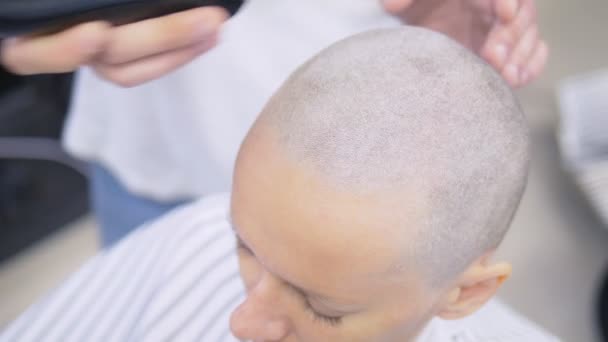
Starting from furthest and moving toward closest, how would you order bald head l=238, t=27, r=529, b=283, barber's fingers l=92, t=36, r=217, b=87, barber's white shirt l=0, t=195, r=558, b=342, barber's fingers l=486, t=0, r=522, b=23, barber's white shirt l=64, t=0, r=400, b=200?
barber's white shirt l=64, t=0, r=400, b=200, barber's white shirt l=0, t=195, r=558, b=342, barber's fingers l=486, t=0, r=522, b=23, barber's fingers l=92, t=36, r=217, b=87, bald head l=238, t=27, r=529, b=283

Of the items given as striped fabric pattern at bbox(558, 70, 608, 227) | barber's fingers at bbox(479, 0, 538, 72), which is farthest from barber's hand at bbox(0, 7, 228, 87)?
striped fabric pattern at bbox(558, 70, 608, 227)

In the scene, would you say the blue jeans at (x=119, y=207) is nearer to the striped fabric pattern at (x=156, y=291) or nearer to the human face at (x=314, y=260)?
the striped fabric pattern at (x=156, y=291)

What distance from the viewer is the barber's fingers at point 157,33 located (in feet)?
2.02

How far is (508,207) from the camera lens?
2.08ft

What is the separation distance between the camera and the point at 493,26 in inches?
32.6

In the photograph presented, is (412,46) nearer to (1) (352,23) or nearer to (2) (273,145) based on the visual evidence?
(2) (273,145)

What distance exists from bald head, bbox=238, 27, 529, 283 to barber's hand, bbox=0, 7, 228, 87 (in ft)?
0.39

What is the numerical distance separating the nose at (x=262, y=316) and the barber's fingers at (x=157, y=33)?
0.27 metres

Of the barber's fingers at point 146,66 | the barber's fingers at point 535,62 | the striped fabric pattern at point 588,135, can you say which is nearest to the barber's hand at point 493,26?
the barber's fingers at point 535,62

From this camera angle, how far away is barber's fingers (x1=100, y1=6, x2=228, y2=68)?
616 mm

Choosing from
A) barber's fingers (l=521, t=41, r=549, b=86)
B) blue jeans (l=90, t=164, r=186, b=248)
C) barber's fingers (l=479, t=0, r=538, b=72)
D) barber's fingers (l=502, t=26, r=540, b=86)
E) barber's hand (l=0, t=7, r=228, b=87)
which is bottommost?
blue jeans (l=90, t=164, r=186, b=248)

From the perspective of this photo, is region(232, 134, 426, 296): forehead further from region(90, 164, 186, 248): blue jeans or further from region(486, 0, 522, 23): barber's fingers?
region(90, 164, 186, 248): blue jeans

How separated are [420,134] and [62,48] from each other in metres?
0.36

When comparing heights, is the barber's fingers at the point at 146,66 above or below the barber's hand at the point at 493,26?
above
